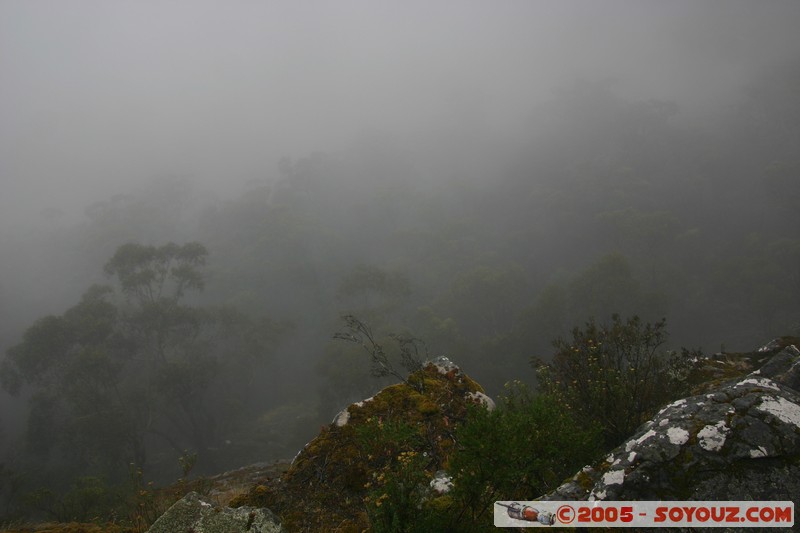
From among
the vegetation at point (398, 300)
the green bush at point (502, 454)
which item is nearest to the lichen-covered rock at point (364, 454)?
the vegetation at point (398, 300)

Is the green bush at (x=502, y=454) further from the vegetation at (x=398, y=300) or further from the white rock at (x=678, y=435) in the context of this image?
the white rock at (x=678, y=435)

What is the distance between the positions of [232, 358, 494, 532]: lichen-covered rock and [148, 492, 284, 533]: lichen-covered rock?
261 mm

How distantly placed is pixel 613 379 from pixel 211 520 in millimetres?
4292

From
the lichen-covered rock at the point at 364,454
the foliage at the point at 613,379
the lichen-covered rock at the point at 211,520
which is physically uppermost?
the foliage at the point at 613,379

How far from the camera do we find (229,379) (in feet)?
120

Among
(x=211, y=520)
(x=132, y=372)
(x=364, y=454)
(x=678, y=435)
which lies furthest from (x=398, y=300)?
(x=678, y=435)

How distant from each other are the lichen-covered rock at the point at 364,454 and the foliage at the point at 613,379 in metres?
1.18

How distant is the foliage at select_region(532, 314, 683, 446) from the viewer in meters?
4.55

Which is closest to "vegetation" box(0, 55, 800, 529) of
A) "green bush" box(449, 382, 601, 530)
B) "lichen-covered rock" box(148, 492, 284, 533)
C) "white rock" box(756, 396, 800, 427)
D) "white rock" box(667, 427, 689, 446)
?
"green bush" box(449, 382, 601, 530)

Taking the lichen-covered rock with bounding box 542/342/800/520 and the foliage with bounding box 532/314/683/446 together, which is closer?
the lichen-covered rock with bounding box 542/342/800/520

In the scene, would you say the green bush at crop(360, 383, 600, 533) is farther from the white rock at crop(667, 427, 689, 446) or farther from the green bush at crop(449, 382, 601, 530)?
the white rock at crop(667, 427, 689, 446)

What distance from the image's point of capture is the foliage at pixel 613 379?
14.9 feet

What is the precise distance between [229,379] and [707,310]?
4345 centimetres

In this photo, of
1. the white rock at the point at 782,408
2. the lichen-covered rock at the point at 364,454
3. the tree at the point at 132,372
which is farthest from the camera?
the tree at the point at 132,372
